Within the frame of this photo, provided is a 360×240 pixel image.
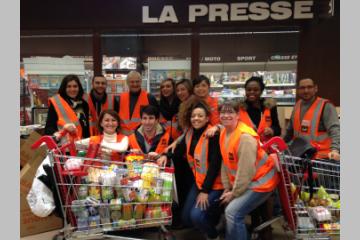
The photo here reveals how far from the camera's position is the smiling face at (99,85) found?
4.07 m

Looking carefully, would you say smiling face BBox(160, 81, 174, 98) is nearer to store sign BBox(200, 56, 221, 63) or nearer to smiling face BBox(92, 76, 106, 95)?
smiling face BBox(92, 76, 106, 95)

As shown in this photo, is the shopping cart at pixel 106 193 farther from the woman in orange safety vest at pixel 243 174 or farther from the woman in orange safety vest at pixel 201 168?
the woman in orange safety vest at pixel 243 174

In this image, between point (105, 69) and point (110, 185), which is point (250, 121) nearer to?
point (110, 185)

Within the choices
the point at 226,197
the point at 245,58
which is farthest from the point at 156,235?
the point at 245,58

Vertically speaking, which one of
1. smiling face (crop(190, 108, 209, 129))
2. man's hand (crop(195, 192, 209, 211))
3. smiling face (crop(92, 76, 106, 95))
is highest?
smiling face (crop(92, 76, 106, 95))

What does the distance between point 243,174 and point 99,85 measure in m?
2.21

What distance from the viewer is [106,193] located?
279 cm

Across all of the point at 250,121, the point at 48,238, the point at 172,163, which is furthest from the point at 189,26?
the point at 48,238

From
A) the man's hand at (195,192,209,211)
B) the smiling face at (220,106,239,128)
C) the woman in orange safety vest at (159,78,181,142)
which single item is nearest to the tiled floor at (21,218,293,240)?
the man's hand at (195,192,209,211)

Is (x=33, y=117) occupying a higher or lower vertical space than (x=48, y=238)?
higher

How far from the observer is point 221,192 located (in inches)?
119

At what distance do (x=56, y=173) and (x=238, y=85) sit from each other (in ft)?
15.2

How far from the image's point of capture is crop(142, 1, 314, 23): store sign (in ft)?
→ 16.8

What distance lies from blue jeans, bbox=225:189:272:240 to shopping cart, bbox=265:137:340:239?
0.26 meters
